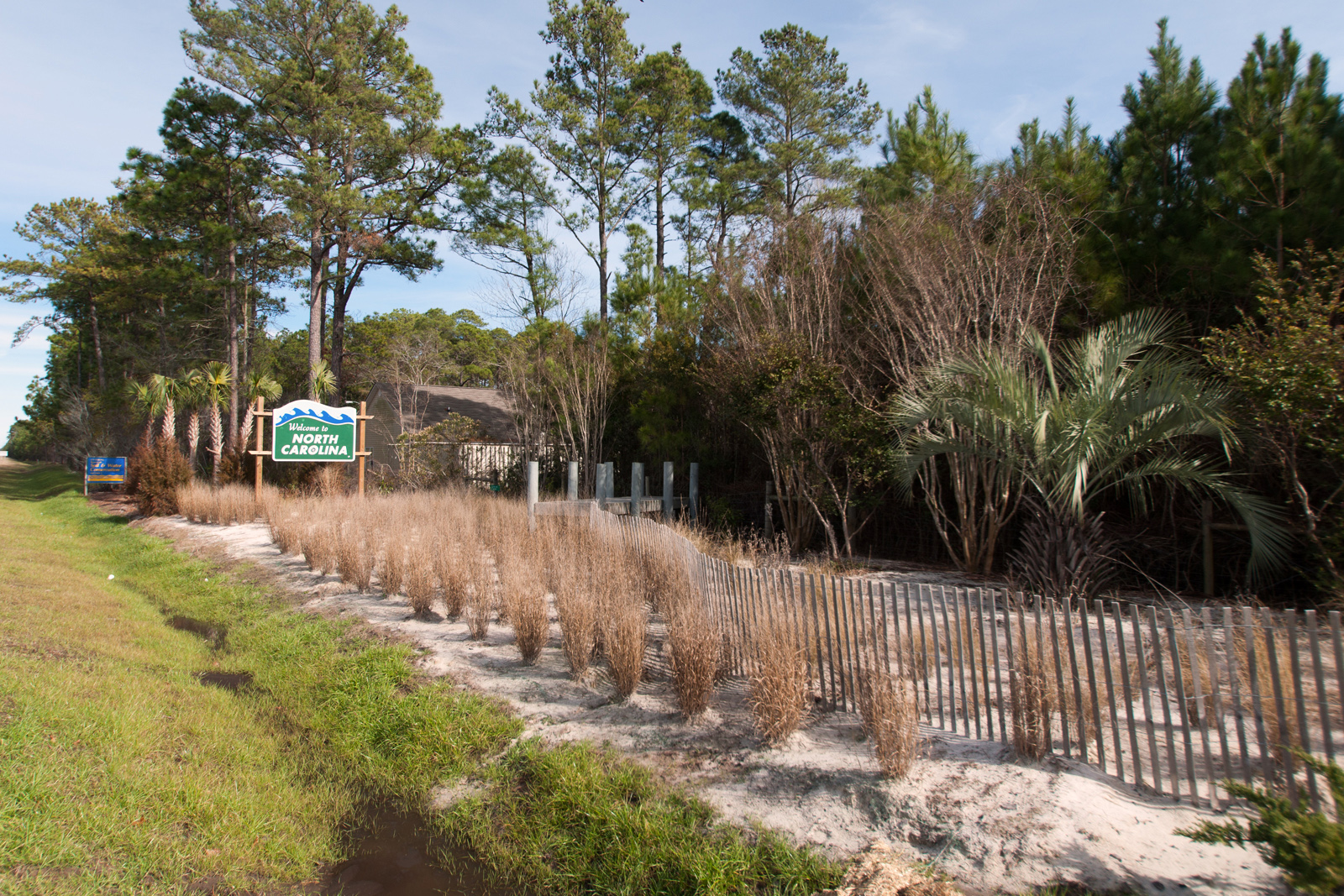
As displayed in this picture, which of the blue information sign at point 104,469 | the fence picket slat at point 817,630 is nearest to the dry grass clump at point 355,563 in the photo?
the fence picket slat at point 817,630

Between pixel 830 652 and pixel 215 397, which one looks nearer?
pixel 830 652

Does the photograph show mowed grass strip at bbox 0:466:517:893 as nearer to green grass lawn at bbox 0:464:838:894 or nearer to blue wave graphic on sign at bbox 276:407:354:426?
green grass lawn at bbox 0:464:838:894

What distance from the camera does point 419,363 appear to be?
91.0ft

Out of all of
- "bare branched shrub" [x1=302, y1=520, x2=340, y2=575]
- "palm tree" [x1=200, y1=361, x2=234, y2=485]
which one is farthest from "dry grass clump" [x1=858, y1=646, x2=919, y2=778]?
"palm tree" [x1=200, y1=361, x2=234, y2=485]

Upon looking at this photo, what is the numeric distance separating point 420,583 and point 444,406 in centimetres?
1813

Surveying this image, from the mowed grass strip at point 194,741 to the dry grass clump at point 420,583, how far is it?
822 mm

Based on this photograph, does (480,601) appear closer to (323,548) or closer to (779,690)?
(779,690)

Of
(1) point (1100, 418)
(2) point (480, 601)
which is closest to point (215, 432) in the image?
(2) point (480, 601)

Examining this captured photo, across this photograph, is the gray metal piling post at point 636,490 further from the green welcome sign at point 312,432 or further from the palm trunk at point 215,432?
the palm trunk at point 215,432

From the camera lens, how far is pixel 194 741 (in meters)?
→ 5.03

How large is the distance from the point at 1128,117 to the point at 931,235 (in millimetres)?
3090

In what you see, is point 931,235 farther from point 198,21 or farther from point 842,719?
point 198,21

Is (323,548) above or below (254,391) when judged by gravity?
below

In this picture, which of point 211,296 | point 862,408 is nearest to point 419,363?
point 211,296
